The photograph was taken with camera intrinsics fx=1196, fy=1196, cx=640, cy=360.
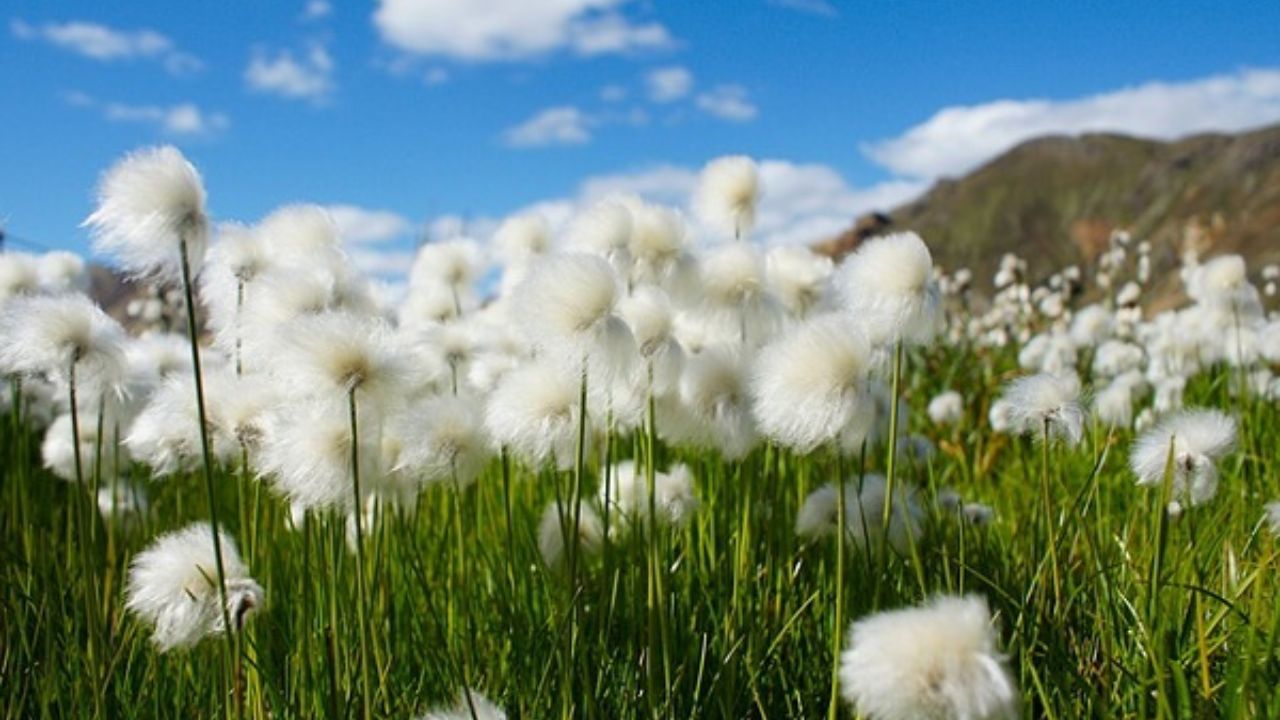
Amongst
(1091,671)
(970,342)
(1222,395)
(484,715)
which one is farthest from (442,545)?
(970,342)

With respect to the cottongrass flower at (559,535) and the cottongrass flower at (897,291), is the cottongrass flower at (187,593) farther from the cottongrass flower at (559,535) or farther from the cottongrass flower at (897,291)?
the cottongrass flower at (897,291)

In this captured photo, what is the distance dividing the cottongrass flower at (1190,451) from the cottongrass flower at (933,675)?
49.9 inches

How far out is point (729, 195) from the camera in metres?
3.44

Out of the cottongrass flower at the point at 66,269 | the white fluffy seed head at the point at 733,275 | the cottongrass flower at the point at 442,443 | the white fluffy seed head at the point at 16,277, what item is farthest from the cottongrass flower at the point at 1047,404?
the cottongrass flower at the point at 66,269

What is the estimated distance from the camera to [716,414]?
2.75m

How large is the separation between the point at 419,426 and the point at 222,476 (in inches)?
129

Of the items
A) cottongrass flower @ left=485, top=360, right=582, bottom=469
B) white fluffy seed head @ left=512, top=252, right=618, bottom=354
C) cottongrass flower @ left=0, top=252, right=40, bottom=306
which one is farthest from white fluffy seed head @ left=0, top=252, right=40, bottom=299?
white fluffy seed head @ left=512, top=252, right=618, bottom=354

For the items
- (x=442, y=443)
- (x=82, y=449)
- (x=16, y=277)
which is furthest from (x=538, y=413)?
(x=82, y=449)

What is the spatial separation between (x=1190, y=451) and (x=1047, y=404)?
0.37 metres

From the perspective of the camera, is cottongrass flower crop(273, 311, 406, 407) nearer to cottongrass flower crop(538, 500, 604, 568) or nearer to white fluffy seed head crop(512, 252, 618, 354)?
white fluffy seed head crop(512, 252, 618, 354)

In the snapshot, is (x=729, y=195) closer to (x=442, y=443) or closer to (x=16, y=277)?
(x=442, y=443)

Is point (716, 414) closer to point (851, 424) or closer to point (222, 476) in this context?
point (851, 424)

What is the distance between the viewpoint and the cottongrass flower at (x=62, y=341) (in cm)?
259

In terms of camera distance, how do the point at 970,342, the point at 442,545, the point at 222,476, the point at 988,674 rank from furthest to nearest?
the point at 970,342, the point at 222,476, the point at 442,545, the point at 988,674
